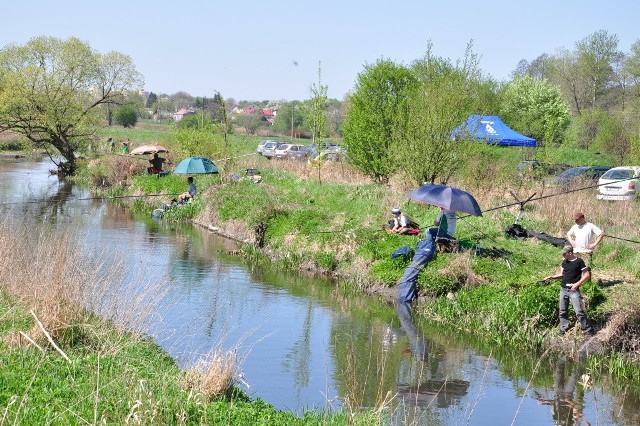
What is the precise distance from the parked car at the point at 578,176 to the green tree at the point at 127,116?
70879 mm

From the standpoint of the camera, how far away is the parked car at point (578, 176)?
31328mm

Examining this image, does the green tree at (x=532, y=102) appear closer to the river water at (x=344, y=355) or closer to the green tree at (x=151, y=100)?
the river water at (x=344, y=355)

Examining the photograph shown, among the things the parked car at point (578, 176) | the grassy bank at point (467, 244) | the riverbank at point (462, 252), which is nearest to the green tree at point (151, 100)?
the parked car at point (578, 176)

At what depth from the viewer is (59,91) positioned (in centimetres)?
5056

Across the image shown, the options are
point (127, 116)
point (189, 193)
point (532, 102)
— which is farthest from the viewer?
point (127, 116)

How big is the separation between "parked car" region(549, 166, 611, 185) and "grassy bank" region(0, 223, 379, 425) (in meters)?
20.5

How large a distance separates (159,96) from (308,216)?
167892mm

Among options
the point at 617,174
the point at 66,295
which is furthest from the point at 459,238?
the point at 66,295

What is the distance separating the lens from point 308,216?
87.8 ft

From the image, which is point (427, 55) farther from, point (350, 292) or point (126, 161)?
point (126, 161)

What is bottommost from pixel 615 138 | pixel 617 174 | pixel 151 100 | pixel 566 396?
pixel 566 396

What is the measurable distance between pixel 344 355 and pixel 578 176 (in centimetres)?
1909

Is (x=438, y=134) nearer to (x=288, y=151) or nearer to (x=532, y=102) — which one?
(x=288, y=151)

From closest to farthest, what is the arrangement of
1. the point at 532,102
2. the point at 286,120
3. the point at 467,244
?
the point at 467,244
the point at 532,102
the point at 286,120
